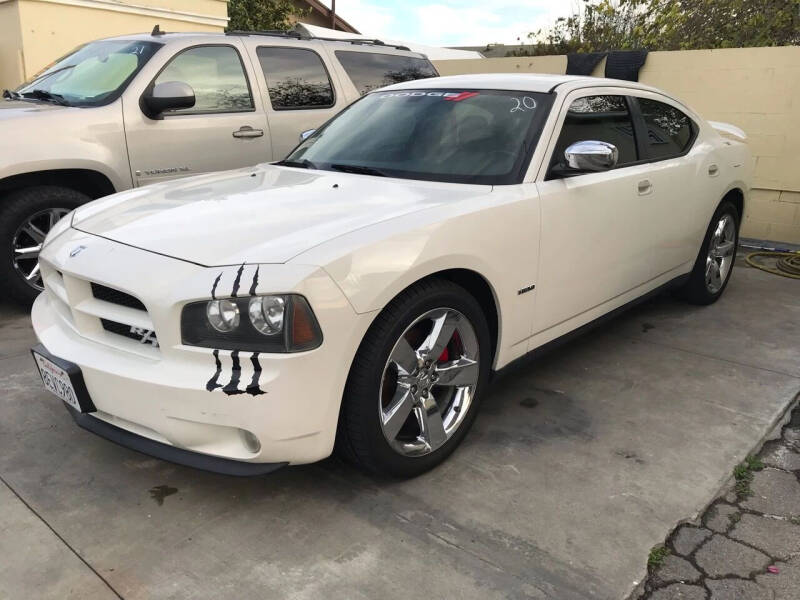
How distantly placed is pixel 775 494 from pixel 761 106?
19.6 feet

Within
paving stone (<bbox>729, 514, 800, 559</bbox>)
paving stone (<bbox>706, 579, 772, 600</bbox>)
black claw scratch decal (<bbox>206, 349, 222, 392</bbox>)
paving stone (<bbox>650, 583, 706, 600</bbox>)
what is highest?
black claw scratch decal (<bbox>206, 349, 222, 392</bbox>)

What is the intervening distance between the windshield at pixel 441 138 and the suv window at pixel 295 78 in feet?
6.68

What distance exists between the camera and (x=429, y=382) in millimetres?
2895

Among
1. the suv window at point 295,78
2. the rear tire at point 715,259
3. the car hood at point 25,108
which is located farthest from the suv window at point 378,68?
the rear tire at point 715,259

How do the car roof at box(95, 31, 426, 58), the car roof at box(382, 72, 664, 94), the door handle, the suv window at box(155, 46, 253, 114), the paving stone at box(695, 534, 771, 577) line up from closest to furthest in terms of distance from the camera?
the paving stone at box(695, 534, 771, 577) → the car roof at box(382, 72, 664, 94) → the suv window at box(155, 46, 253, 114) → the car roof at box(95, 31, 426, 58) → the door handle

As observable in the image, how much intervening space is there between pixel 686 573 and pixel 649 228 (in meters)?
2.26

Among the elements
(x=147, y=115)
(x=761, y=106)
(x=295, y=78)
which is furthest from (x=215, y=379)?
(x=761, y=106)

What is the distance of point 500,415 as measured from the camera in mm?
3559

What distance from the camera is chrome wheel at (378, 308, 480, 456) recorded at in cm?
276

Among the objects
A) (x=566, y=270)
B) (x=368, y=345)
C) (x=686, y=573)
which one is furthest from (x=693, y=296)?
(x=368, y=345)

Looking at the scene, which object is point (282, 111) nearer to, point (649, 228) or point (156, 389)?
point (649, 228)

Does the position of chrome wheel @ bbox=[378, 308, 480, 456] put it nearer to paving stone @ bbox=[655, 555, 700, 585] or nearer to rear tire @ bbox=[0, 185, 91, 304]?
paving stone @ bbox=[655, 555, 700, 585]

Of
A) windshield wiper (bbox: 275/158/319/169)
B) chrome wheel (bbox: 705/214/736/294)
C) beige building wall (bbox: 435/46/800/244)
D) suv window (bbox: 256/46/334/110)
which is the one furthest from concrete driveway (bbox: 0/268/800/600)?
beige building wall (bbox: 435/46/800/244)

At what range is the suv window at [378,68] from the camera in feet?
21.1
